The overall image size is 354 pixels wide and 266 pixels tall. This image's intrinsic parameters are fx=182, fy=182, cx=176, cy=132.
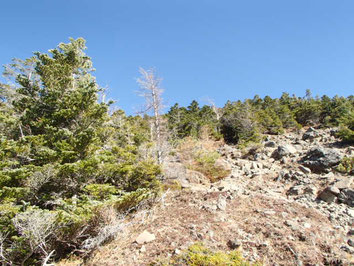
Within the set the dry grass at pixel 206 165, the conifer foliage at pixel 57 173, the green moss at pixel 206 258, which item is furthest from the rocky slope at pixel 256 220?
the conifer foliage at pixel 57 173

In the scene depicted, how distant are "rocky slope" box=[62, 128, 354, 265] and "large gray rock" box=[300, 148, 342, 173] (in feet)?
0.14

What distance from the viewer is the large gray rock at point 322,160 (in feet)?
31.0

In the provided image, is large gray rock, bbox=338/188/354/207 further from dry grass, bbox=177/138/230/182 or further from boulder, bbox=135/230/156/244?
boulder, bbox=135/230/156/244

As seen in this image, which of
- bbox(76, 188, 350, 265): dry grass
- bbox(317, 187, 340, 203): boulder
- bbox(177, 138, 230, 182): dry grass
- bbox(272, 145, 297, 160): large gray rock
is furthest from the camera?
bbox(272, 145, 297, 160): large gray rock

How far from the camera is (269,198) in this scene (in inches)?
279

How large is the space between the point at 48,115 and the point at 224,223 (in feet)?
29.4

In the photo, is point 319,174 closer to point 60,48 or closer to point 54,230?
point 54,230

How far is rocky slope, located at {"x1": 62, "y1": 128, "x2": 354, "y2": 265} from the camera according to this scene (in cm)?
438

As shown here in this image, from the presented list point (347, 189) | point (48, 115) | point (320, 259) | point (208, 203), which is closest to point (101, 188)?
point (208, 203)

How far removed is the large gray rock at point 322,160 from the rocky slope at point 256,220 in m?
0.04

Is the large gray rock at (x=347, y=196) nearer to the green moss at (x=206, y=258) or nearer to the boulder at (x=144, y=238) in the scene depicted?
the green moss at (x=206, y=258)

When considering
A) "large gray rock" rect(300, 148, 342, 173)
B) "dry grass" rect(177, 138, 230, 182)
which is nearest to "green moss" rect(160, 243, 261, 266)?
"dry grass" rect(177, 138, 230, 182)

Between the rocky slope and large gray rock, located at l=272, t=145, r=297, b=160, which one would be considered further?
large gray rock, located at l=272, t=145, r=297, b=160

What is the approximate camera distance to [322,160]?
9750mm
